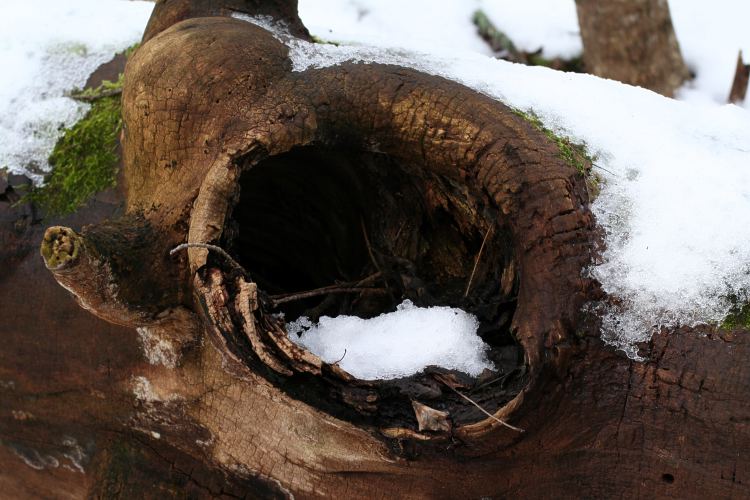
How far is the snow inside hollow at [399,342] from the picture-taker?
5.16 ft

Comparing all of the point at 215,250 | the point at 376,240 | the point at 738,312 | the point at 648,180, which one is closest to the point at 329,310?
the point at 376,240

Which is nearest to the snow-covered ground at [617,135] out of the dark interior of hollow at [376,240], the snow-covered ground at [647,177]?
the snow-covered ground at [647,177]

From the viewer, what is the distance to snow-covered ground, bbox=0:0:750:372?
1.49 m

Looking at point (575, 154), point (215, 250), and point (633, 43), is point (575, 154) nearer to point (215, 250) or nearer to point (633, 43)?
point (215, 250)

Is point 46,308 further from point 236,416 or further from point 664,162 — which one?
point 664,162

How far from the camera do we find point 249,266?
231 cm

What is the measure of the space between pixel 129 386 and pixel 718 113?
5.68ft

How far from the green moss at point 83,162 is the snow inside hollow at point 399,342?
811mm

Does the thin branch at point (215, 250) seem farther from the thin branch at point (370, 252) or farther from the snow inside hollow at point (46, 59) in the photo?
the snow inside hollow at point (46, 59)

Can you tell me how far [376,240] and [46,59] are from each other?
133cm

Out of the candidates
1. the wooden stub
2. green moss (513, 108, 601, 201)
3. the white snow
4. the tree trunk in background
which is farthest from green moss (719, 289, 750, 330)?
the white snow

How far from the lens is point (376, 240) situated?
2037 millimetres

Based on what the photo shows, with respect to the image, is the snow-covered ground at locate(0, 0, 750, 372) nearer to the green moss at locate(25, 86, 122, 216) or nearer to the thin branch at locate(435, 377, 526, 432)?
the green moss at locate(25, 86, 122, 216)

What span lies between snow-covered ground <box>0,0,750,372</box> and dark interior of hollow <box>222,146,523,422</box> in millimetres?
247
